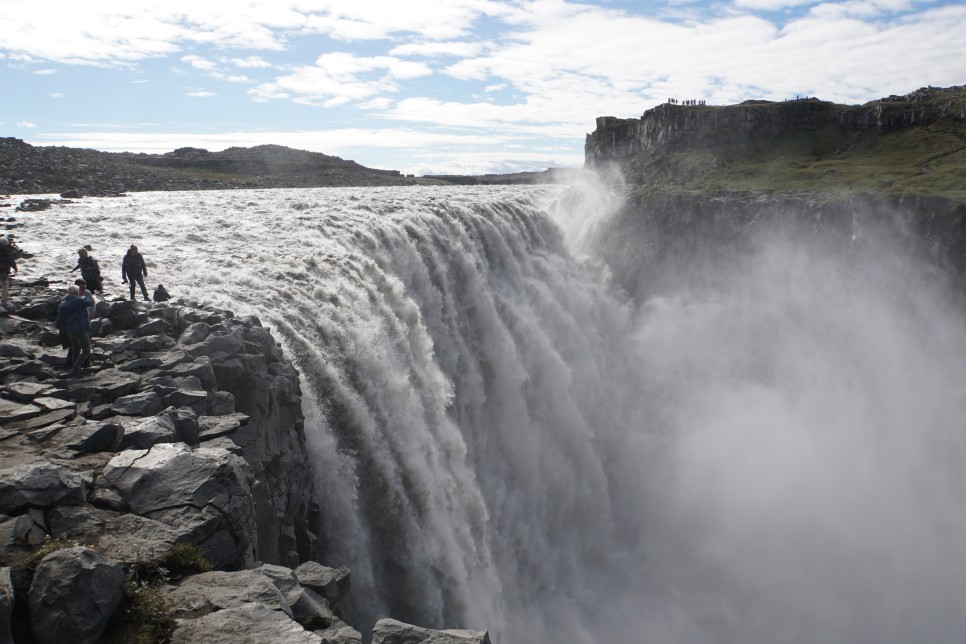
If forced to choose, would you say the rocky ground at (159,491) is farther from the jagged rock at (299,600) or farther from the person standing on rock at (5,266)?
the person standing on rock at (5,266)

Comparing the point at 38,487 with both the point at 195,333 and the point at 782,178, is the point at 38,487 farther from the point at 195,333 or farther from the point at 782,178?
the point at 782,178

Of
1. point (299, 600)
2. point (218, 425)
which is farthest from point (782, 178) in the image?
point (299, 600)

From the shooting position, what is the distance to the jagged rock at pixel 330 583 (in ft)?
37.7

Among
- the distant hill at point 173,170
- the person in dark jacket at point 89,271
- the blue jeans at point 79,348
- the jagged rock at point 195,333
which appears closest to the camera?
the blue jeans at point 79,348

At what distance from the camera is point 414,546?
801 inches

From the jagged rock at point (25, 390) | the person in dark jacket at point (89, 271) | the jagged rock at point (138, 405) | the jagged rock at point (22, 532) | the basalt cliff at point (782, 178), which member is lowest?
the jagged rock at point (22, 532)

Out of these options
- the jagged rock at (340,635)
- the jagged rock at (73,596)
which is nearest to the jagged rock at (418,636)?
the jagged rock at (340,635)

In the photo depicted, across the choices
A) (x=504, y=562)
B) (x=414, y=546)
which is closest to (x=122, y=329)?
(x=414, y=546)

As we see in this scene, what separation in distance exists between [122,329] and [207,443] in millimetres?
6888

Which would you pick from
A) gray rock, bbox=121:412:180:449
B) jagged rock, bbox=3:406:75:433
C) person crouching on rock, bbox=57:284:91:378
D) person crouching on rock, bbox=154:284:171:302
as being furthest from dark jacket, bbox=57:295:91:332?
person crouching on rock, bbox=154:284:171:302

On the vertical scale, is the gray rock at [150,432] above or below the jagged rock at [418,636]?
above

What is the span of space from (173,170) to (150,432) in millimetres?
87798

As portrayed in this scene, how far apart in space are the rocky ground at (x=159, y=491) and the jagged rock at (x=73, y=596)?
2cm

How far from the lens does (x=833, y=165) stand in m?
65.6
